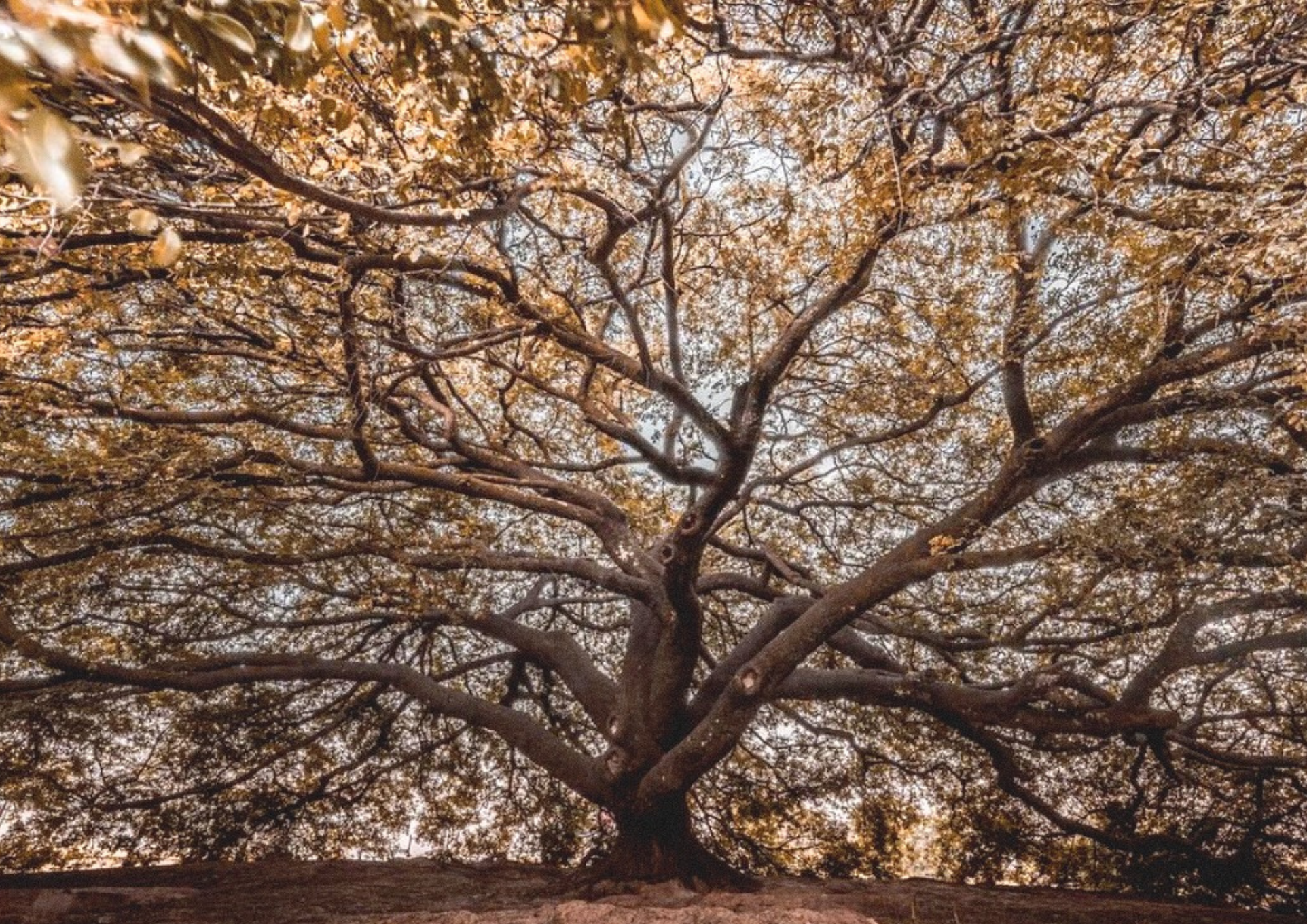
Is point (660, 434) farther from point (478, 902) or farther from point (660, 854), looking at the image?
point (478, 902)

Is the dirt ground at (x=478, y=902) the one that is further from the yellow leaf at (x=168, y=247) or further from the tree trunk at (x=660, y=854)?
the yellow leaf at (x=168, y=247)

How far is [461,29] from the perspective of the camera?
229 cm

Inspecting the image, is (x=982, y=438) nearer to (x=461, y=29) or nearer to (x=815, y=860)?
(x=815, y=860)

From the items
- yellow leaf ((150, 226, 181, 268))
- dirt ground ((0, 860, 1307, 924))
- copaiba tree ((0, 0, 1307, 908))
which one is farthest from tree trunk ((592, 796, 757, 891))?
yellow leaf ((150, 226, 181, 268))

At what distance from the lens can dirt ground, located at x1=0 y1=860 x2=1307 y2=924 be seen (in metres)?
4.59

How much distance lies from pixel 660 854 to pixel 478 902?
1736mm

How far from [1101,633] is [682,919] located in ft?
16.5

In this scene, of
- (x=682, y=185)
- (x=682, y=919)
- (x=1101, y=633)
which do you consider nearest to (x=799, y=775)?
(x=1101, y=633)

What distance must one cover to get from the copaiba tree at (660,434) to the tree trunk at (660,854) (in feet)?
0.18

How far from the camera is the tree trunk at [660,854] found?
684 centimetres

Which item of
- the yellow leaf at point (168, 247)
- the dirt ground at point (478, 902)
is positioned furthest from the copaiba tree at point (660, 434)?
the dirt ground at point (478, 902)

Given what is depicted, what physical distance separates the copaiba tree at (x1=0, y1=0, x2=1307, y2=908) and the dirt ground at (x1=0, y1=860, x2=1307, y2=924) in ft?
2.87

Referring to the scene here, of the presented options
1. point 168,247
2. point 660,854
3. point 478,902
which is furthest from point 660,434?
point 168,247

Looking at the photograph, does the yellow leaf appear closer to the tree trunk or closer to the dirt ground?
the dirt ground
